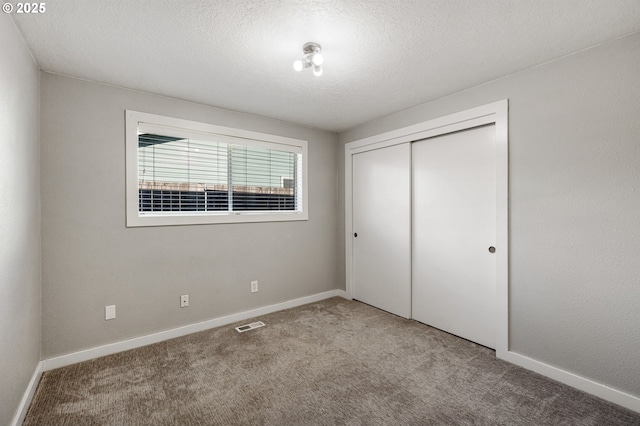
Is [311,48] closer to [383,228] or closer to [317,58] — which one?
[317,58]

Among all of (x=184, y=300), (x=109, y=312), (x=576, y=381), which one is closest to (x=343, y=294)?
(x=184, y=300)

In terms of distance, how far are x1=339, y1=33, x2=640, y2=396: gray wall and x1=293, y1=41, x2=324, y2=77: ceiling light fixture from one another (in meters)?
1.58

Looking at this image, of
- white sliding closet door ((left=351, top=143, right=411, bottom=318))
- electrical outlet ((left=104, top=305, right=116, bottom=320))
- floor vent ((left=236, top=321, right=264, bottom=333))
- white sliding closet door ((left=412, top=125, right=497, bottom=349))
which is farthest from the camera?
white sliding closet door ((left=351, top=143, right=411, bottom=318))

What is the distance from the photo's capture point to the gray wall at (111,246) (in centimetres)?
232

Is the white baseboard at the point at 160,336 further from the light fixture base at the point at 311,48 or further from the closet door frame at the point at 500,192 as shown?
the light fixture base at the point at 311,48

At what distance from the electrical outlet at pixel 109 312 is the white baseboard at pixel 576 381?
332 cm

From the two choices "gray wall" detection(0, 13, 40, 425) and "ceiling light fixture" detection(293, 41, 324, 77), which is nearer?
"gray wall" detection(0, 13, 40, 425)

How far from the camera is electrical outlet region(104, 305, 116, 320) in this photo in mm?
2529

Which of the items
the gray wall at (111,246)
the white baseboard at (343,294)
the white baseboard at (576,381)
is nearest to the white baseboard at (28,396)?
the gray wall at (111,246)

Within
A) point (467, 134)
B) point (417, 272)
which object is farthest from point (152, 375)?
point (467, 134)

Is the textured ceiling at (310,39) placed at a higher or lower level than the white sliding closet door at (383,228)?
higher

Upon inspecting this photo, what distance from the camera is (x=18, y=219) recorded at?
5.79 feet

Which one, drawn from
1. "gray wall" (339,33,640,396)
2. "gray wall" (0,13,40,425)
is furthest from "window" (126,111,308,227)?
"gray wall" (339,33,640,396)

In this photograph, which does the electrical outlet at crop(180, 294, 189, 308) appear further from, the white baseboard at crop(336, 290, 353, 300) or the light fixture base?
the light fixture base
